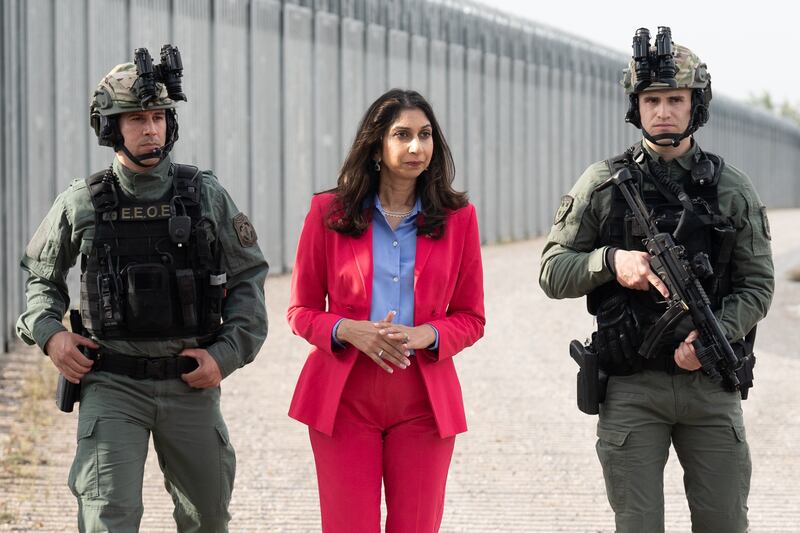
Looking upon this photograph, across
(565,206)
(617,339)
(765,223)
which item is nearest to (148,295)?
(565,206)

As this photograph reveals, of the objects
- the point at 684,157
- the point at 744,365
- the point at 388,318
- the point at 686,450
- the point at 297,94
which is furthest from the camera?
the point at 297,94

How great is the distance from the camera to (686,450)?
4.18 m

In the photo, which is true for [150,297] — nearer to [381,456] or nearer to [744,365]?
[381,456]

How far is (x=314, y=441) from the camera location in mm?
3969

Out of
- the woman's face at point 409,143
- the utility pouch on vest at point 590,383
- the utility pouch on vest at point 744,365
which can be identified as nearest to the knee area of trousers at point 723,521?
the utility pouch on vest at point 744,365

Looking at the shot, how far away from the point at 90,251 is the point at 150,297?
294mm

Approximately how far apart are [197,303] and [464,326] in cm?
97

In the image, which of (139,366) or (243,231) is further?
(243,231)

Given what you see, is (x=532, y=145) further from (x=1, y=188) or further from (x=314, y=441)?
(x=314, y=441)

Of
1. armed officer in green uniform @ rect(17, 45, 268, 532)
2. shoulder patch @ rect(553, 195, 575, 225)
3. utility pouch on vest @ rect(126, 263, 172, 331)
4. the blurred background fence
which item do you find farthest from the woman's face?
the blurred background fence

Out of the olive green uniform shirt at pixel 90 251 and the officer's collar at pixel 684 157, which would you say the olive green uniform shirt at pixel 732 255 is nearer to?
the officer's collar at pixel 684 157

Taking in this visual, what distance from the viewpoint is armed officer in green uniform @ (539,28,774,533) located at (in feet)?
13.5

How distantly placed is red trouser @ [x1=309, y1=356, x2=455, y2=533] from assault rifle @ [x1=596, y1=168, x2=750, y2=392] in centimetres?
84

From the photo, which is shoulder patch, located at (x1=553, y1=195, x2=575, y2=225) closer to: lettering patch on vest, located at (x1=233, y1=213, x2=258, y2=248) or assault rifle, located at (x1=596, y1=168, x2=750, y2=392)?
assault rifle, located at (x1=596, y1=168, x2=750, y2=392)
